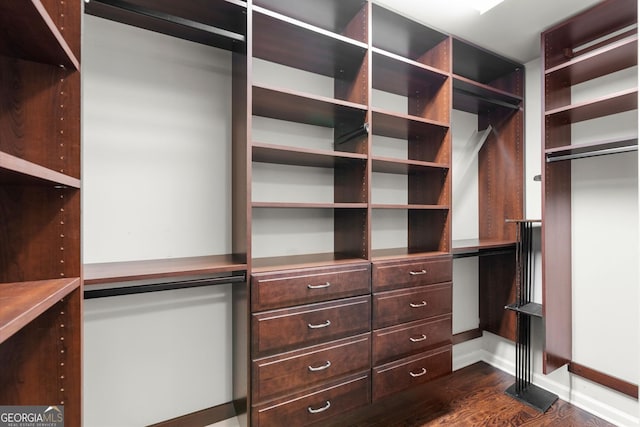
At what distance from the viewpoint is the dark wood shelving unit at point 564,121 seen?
190 centimetres

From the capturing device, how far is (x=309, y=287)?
1.58 metres

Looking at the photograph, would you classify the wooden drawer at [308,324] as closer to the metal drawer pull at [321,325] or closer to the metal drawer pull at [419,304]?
the metal drawer pull at [321,325]

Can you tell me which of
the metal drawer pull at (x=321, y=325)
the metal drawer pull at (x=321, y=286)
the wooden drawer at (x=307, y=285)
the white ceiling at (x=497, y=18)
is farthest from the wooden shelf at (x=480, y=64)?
the metal drawer pull at (x=321, y=325)

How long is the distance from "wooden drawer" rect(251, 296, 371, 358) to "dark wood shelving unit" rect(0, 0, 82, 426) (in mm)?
684

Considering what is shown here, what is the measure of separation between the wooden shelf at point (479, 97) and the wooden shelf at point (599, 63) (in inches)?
13.3

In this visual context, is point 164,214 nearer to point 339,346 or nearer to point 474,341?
point 339,346

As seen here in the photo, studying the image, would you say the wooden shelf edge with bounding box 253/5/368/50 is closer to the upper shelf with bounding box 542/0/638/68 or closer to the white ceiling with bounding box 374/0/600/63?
the white ceiling with bounding box 374/0/600/63

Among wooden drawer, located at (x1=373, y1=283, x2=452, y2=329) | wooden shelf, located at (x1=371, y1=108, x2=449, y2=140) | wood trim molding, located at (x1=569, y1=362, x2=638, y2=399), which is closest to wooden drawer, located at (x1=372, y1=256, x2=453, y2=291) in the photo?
wooden drawer, located at (x1=373, y1=283, x2=452, y2=329)

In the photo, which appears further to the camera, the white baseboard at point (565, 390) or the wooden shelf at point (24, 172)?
the white baseboard at point (565, 390)

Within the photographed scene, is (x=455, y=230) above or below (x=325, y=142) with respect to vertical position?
below

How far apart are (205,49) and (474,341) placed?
305cm

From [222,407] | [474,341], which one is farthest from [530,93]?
[222,407]

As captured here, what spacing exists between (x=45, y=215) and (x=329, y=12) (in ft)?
5.58

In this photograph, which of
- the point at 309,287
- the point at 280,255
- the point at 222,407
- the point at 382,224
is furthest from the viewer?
the point at 382,224
